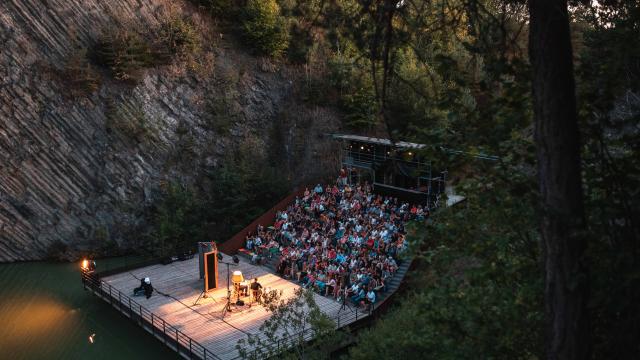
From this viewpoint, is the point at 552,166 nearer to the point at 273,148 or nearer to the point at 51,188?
the point at 51,188

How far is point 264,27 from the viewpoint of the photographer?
32.1 meters

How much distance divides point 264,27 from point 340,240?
1757cm

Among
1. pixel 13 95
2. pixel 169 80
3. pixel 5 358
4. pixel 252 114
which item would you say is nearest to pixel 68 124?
pixel 13 95

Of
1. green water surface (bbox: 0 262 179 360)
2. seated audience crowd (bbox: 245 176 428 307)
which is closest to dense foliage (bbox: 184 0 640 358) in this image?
seated audience crowd (bbox: 245 176 428 307)

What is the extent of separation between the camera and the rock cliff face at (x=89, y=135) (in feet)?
78.3

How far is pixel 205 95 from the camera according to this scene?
2977 cm

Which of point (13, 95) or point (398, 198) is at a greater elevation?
point (13, 95)

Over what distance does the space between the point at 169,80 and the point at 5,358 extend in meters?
17.3

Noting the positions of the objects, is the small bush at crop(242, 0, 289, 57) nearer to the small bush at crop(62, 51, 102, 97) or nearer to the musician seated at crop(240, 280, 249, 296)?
the small bush at crop(62, 51, 102, 97)

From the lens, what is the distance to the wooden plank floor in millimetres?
15625

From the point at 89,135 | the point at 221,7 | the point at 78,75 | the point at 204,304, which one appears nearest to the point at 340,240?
the point at 204,304

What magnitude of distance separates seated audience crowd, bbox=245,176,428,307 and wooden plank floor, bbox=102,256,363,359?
0.74 metres

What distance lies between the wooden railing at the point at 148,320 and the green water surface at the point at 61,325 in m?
0.51

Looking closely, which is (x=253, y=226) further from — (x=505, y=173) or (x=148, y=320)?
(x=505, y=173)
